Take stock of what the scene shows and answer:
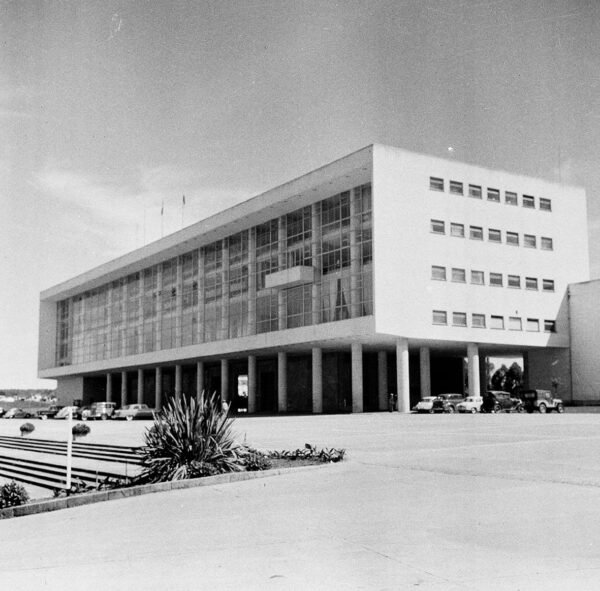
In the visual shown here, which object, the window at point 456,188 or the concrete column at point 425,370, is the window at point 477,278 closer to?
the window at point 456,188

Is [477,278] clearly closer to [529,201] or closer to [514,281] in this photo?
[514,281]

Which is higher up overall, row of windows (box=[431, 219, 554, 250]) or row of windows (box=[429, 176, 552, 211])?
row of windows (box=[429, 176, 552, 211])

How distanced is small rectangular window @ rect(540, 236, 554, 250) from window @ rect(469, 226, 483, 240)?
6.18 meters

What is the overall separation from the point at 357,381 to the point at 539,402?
12129 mm

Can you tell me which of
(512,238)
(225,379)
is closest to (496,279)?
(512,238)

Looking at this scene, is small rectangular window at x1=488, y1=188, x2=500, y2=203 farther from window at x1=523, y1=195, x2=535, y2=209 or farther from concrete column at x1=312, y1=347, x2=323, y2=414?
concrete column at x1=312, y1=347, x2=323, y2=414

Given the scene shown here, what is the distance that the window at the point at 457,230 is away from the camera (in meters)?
50.7

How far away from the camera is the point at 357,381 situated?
50.2 metres

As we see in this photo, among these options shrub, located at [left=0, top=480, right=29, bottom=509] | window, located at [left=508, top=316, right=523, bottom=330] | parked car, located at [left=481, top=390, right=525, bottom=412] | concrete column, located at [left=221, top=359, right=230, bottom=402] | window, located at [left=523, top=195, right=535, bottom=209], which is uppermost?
window, located at [left=523, top=195, right=535, bottom=209]

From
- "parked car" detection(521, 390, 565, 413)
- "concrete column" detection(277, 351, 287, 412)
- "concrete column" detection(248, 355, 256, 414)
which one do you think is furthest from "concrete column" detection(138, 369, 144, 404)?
"parked car" detection(521, 390, 565, 413)

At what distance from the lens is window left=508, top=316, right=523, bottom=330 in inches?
2076

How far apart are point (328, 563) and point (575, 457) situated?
9.33 meters

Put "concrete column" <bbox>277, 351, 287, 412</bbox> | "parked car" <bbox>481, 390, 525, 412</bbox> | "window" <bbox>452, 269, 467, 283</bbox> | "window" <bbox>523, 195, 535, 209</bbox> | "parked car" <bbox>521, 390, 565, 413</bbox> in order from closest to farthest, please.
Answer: "parked car" <bbox>481, 390, 525, 412</bbox> < "parked car" <bbox>521, 390, 565, 413</bbox> < "window" <bbox>452, 269, 467, 283</bbox> < "window" <bbox>523, 195, 535, 209</bbox> < "concrete column" <bbox>277, 351, 287, 412</bbox>

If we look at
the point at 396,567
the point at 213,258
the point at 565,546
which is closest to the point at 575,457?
the point at 565,546
